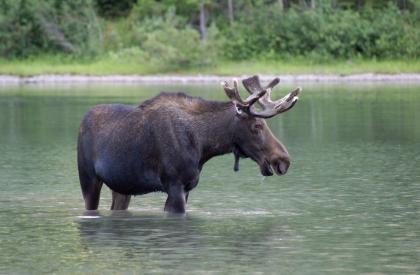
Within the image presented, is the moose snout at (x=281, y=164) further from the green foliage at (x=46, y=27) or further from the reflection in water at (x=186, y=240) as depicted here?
the green foliage at (x=46, y=27)

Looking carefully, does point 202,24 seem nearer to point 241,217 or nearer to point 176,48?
point 176,48

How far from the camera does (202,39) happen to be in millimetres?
66938

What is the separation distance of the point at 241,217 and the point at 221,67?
1848 inches

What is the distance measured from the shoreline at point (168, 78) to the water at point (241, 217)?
98.6 feet

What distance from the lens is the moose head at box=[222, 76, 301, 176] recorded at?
54.3 ft

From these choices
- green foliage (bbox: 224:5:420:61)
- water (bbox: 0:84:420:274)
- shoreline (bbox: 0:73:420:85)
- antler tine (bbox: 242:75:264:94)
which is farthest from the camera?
green foliage (bbox: 224:5:420:61)

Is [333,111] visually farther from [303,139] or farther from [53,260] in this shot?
[53,260]

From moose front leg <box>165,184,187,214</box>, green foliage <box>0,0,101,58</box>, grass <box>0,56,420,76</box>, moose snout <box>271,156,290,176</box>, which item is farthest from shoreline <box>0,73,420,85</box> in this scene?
moose snout <box>271,156,290,176</box>

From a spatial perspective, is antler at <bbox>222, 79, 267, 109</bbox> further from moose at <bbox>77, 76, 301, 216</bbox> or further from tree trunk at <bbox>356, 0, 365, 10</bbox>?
tree trunk at <bbox>356, 0, 365, 10</bbox>

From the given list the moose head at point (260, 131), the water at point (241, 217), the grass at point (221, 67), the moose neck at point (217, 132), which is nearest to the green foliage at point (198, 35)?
the grass at point (221, 67)

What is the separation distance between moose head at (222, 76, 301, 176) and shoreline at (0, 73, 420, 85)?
45186 mm

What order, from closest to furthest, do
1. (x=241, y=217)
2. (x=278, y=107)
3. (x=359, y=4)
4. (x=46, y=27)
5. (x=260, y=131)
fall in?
(x=278, y=107) → (x=260, y=131) → (x=241, y=217) → (x=46, y=27) → (x=359, y=4)

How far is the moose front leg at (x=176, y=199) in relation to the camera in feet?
55.0

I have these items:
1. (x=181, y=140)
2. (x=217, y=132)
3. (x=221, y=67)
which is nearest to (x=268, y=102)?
(x=217, y=132)
